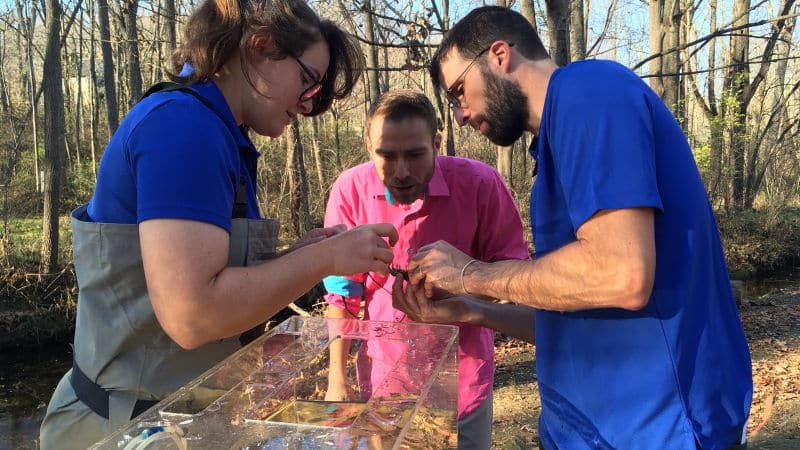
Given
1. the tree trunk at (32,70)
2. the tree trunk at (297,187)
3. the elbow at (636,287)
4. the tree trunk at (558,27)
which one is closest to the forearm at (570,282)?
the elbow at (636,287)

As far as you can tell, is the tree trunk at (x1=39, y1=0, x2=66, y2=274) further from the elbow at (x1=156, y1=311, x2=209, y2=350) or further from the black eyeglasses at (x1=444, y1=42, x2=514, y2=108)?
the elbow at (x1=156, y1=311, x2=209, y2=350)

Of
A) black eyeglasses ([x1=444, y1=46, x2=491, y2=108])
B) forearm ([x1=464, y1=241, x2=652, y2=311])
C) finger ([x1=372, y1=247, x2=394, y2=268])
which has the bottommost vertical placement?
forearm ([x1=464, y1=241, x2=652, y2=311])

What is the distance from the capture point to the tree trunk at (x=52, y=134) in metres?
10.1

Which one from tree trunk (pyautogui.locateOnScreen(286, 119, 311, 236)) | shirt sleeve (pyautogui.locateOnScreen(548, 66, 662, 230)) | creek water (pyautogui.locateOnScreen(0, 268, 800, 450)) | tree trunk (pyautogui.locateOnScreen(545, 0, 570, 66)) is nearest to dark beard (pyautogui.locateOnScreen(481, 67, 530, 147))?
shirt sleeve (pyautogui.locateOnScreen(548, 66, 662, 230))

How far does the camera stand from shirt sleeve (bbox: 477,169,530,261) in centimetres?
286

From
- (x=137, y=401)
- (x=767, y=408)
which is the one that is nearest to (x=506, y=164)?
(x=767, y=408)

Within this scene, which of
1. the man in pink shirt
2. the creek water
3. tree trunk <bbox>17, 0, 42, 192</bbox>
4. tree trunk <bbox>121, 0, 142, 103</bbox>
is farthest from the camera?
tree trunk <bbox>17, 0, 42, 192</bbox>

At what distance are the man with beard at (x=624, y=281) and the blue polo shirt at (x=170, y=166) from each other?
34.1 inches

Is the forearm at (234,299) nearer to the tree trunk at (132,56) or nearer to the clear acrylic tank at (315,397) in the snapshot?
the clear acrylic tank at (315,397)

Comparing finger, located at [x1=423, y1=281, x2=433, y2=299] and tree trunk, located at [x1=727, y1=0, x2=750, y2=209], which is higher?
tree trunk, located at [x1=727, y1=0, x2=750, y2=209]

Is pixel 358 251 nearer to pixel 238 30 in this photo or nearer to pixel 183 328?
pixel 183 328

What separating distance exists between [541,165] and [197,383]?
1.15 meters

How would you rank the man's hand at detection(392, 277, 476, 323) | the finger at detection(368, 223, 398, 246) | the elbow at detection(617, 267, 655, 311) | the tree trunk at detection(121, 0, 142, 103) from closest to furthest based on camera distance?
the elbow at detection(617, 267, 655, 311), the finger at detection(368, 223, 398, 246), the man's hand at detection(392, 277, 476, 323), the tree trunk at detection(121, 0, 142, 103)

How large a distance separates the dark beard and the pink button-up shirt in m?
0.78
